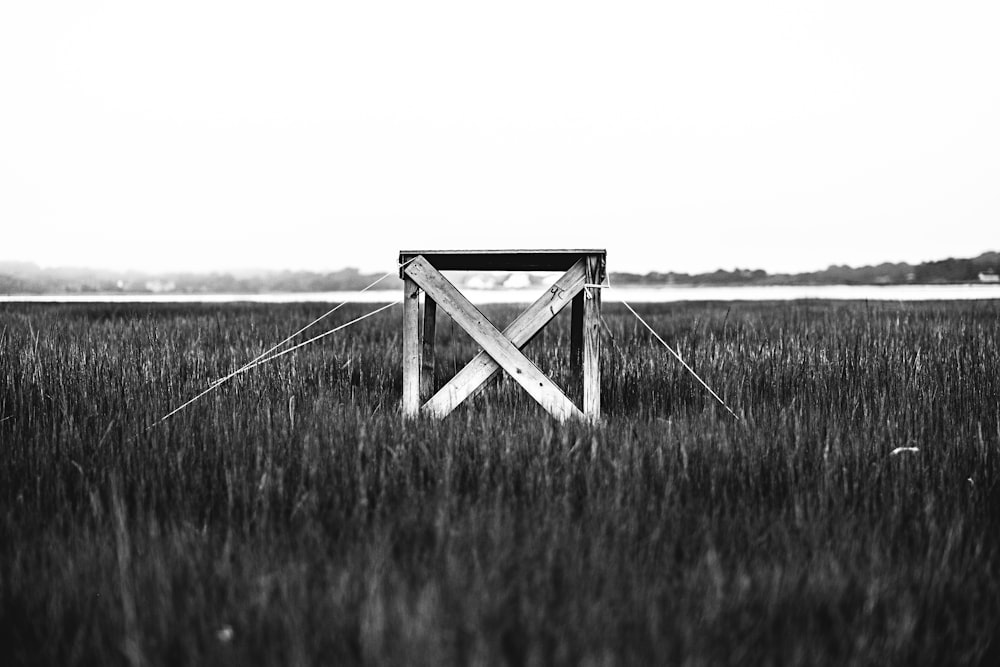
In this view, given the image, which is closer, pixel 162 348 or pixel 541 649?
pixel 541 649

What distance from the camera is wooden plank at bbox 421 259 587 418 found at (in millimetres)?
4055

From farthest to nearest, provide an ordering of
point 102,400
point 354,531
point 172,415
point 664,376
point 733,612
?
point 664,376 < point 102,400 < point 172,415 < point 354,531 < point 733,612

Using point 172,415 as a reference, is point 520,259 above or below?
above

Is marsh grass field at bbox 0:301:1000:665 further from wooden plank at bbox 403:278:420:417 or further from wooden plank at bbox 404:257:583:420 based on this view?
Answer: wooden plank at bbox 403:278:420:417

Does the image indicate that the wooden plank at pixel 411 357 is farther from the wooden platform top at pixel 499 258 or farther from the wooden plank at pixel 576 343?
the wooden plank at pixel 576 343

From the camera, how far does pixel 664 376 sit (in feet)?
18.7

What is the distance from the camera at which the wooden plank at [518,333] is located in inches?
160

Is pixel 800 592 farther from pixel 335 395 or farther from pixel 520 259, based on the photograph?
pixel 335 395

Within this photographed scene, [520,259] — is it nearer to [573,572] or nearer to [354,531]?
[354,531]

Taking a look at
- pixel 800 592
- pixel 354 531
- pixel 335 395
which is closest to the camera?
pixel 800 592

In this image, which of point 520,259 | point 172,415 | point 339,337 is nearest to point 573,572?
point 520,259

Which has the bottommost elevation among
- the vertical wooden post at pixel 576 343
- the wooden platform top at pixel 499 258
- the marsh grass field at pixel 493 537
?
the marsh grass field at pixel 493 537

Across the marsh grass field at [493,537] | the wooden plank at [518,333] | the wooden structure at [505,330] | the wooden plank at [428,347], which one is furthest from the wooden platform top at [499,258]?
the marsh grass field at [493,537]

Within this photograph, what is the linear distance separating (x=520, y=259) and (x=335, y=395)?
190 centimetres
